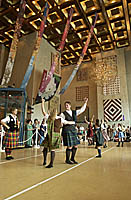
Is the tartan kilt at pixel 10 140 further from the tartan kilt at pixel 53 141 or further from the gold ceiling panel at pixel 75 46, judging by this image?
the gold ceiling panel at pixel 75 46

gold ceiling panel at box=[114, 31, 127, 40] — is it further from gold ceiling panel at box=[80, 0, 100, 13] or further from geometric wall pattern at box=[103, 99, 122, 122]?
geometric wall pattern at box=[103, 99, 122, 122]

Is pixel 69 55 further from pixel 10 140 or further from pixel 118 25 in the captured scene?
pixel 10 140

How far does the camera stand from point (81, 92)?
15172 mm

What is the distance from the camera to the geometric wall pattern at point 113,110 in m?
12.6

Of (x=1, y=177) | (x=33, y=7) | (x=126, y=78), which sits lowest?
(x=1, y=177)

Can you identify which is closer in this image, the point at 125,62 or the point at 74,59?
the point at 125,62

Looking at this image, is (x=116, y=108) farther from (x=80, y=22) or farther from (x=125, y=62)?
(x=80, y=22)

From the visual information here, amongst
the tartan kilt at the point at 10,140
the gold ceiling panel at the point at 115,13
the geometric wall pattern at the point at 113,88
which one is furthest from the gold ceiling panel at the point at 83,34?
the tartan kilt at the point at 10,140

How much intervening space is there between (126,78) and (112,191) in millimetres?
12993

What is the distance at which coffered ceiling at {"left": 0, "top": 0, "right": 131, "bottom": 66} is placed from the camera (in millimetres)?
8836

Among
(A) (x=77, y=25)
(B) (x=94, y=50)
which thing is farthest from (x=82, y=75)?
(A) (x=77, y=25)

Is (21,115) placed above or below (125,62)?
below

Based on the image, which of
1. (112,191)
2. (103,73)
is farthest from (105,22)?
(112,191)

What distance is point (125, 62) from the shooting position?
13.6 metres
